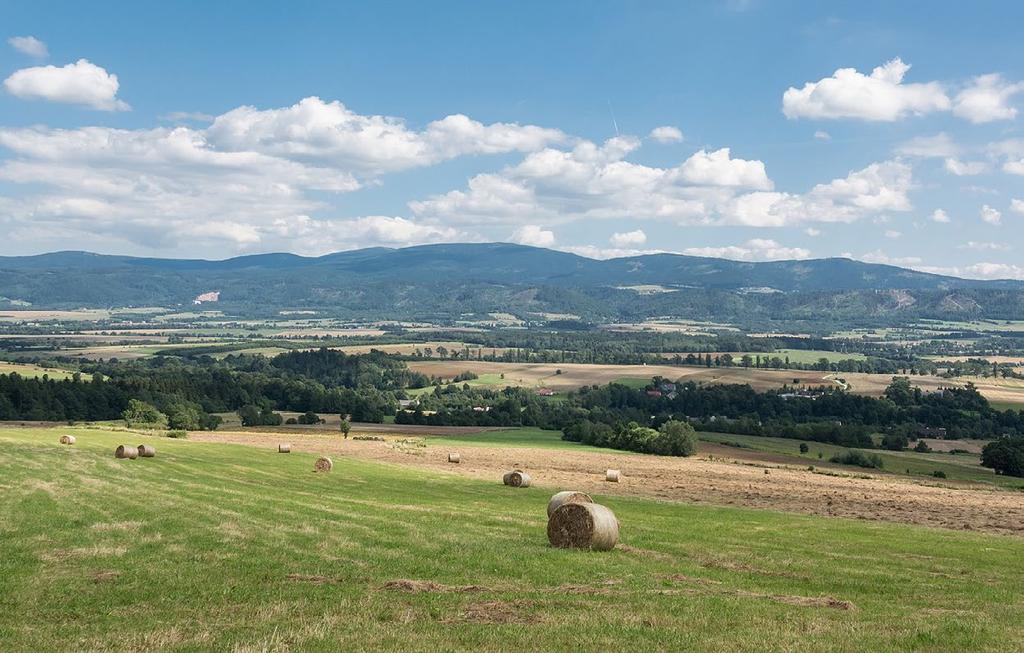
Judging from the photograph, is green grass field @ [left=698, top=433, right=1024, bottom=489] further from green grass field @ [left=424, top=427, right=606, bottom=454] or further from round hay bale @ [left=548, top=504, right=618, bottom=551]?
round hay bale @ [left=548, top=504, right=618, bottom=551]

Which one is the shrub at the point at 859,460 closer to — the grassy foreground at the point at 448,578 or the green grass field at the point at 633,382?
the grassy foreground at the point at 448,578

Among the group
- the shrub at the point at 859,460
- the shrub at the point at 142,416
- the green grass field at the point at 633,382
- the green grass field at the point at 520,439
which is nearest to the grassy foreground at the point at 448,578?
the green grass field at the point at 520,439

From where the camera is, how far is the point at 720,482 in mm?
56344

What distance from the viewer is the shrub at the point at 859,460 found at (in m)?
84.4

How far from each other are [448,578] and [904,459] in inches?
3349

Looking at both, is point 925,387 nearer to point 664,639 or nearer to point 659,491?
point 659,491

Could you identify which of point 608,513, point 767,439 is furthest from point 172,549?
point 767,439

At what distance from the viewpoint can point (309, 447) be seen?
68875 millimetres

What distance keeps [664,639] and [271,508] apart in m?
17.3

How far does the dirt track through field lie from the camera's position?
1641 inches

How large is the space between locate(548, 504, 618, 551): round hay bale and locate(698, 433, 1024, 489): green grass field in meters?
59.0

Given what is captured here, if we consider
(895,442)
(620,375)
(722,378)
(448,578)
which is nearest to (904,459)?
(895,442)

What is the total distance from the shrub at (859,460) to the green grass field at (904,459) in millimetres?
936

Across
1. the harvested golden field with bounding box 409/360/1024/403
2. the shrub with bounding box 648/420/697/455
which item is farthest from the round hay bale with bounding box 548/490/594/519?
the harvested golden field with bounding box 409/360/1024/403
